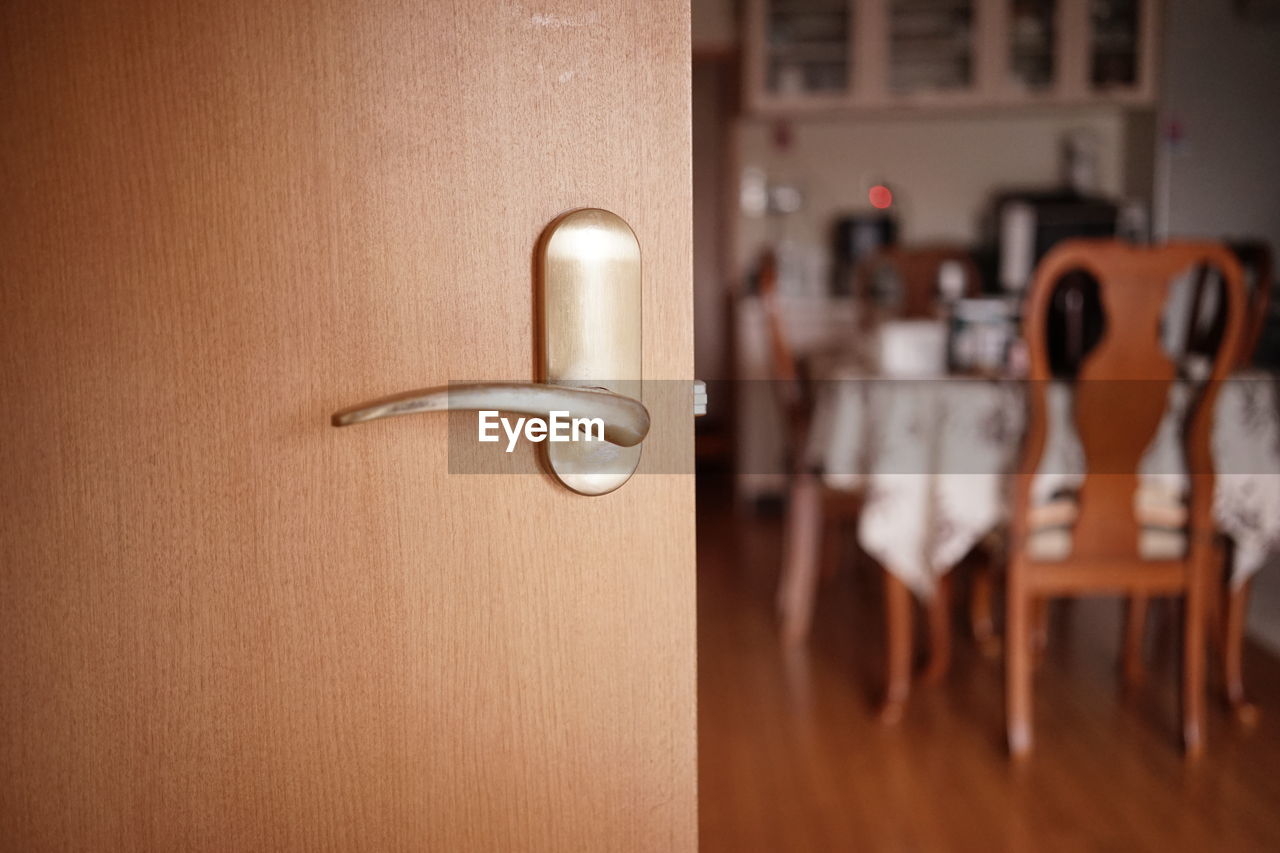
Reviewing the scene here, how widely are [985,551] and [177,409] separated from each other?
2312 millimetres

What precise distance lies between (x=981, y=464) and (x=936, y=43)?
2.75 metres

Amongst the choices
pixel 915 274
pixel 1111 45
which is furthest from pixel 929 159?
pixel 915 274

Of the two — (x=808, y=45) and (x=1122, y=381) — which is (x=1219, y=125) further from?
(x=1122, y=381)

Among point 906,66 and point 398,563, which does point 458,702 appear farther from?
point 906,66

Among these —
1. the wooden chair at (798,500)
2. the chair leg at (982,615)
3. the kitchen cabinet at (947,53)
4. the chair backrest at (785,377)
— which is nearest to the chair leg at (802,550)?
the wooden chair at (798,500)

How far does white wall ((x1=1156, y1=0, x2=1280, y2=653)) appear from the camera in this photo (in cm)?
419

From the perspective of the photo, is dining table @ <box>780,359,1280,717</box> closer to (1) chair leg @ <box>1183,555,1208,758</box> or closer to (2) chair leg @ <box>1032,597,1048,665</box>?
(1) chair leg @ <box>1183,555,1208,758</box>

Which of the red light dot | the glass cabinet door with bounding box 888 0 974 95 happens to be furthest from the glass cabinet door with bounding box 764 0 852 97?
the red light dot

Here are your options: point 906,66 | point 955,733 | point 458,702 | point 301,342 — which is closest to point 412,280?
point 301,342

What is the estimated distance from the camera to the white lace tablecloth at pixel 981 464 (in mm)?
2115

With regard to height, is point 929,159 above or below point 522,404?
above

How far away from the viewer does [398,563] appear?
67cm

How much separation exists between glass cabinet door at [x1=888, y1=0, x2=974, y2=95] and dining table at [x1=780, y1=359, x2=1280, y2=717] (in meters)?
2.40

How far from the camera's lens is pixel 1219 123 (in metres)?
4.21
